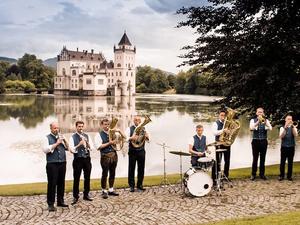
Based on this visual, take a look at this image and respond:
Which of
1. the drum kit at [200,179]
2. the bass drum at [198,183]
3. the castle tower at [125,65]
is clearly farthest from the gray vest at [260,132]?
the castle tower at [125,65]

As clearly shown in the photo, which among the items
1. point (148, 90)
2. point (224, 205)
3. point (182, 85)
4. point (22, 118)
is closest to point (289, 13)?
point (224, 205)

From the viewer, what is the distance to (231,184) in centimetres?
1107

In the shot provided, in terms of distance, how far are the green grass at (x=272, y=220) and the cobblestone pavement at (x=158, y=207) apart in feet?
1.50

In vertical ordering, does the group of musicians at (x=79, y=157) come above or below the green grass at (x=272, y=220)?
above

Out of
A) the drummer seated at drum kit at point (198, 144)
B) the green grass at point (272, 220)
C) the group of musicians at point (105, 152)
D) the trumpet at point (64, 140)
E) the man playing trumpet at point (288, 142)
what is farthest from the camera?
the man playing trumpet at point (288, 142)

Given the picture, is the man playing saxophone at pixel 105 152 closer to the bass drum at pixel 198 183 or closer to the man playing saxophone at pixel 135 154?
the man playing saxophone at pixel 135 154

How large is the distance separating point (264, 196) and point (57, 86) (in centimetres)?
A: 12596

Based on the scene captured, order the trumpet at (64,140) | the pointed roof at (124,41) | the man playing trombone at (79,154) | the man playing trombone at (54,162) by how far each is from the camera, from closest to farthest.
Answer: the man playing trombone at (54,162), the trumpet at (64,140), the man playing trombone at (79,154), the pointed roof at (124,41)

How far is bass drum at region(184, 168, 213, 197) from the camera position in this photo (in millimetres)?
9680

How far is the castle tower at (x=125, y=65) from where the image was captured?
131363 millimetres

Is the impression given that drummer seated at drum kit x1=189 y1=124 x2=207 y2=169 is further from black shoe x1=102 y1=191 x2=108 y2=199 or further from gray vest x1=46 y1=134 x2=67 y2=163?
gray vest x1=46 y1=134 x2=67 y2=163

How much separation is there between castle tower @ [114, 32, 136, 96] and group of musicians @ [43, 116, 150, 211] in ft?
388

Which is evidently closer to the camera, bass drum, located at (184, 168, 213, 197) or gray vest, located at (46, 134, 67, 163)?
gray vest, located at (46, 134, 67, 163)

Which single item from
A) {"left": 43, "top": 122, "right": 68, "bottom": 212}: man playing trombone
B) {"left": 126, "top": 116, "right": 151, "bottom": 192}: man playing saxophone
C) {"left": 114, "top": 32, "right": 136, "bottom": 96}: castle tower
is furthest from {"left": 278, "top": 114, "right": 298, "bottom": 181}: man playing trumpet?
{"left": 114, "top": 32, "right": 136, "bottom": 96}: castle tower
